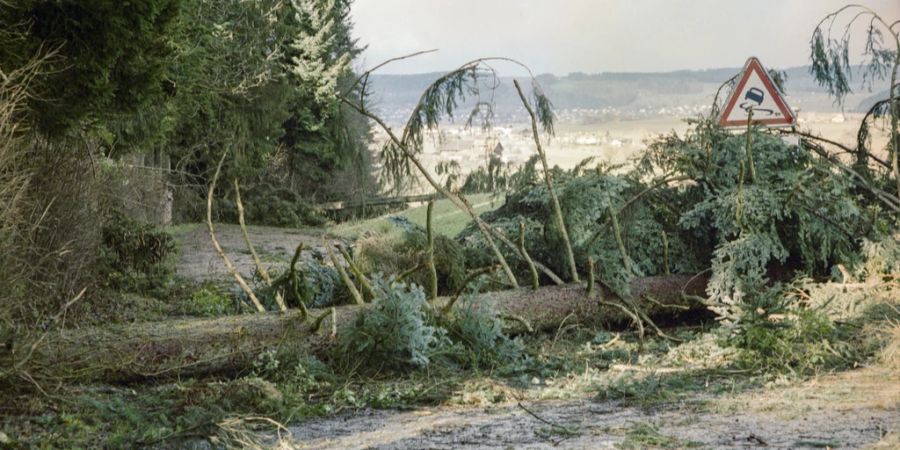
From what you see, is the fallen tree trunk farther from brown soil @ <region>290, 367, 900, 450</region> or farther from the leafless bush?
brown soil @ <region>290, 367, 900, 450</region>

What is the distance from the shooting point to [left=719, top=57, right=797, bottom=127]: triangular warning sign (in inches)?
403

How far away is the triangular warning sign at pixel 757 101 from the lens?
10.2 metres

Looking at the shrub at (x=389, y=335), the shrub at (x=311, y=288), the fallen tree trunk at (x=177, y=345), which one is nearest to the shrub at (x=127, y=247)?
the shrub at (x=311, y=288)

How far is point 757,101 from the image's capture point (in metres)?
10.3

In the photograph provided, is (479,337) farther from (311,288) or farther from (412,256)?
(412,256)

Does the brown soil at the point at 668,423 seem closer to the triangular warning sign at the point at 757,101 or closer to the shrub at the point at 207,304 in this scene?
the shrub at the point at 207,304

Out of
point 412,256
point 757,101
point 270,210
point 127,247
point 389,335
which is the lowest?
point 270,210

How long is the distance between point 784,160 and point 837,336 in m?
2.85

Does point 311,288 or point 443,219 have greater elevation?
point 311,288

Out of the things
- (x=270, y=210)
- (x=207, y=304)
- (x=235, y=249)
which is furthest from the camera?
(x=270, y=210)

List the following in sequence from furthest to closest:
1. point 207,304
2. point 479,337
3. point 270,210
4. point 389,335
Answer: point 270,210
point 207,304
point 479,337
point 389,335

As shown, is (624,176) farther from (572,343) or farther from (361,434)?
(361,434)

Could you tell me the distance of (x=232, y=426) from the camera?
4727mm

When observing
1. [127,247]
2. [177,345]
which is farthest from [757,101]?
[177,345]
